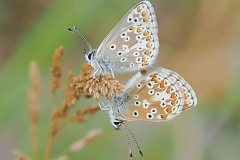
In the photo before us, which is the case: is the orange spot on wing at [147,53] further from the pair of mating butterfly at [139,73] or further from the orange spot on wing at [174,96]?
the orange spot on wing at [174,96]

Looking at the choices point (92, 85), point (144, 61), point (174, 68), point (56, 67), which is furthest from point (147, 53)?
point (174, 68)

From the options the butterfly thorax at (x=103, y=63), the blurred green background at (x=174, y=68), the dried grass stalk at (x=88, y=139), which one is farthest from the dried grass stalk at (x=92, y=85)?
the blurred green background at (x=174, y=68)

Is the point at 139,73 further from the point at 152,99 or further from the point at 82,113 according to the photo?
the point at 82,113

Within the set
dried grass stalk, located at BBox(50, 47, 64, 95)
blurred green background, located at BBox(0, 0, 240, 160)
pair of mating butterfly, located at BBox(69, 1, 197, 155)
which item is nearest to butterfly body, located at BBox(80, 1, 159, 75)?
pair of mating butterfly, located at BBox(69, 1, 197, 155)

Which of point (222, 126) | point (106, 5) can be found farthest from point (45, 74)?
point (222, 126)

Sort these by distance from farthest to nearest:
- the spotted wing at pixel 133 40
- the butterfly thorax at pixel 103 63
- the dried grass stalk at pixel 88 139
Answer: the spotted wing at pixel 133 40 < the butterfly thorax at pixel 103 63 < the dried grass stalk at pixel 88 139

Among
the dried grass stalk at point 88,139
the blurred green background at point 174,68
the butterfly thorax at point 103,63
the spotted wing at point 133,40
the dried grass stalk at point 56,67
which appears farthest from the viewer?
the blurred green background at point 174,68
